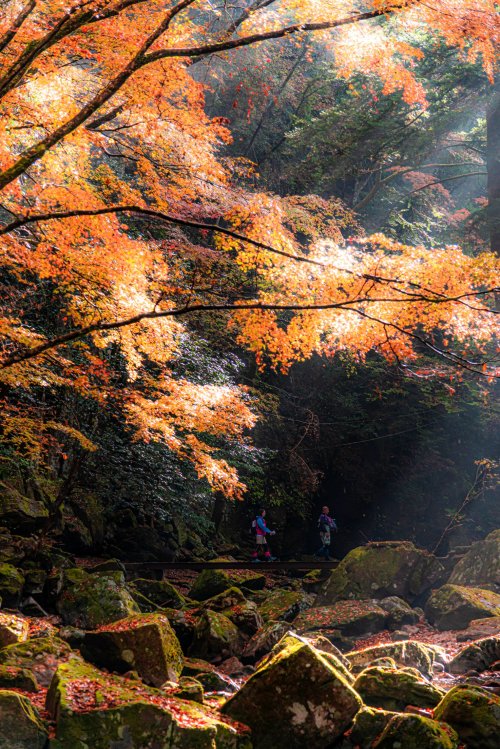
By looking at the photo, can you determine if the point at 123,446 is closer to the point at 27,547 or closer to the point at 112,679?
the point at 27,547

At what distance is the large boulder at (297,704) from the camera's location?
493 cm

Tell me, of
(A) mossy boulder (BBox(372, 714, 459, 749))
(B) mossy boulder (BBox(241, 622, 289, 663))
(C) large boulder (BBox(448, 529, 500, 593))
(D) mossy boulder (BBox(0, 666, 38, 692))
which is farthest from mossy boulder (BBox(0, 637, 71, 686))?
(C) large boulder (BBox(448, 529, 500, 593))

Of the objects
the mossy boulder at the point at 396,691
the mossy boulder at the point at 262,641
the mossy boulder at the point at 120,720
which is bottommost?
the mossy boulder at the point at 120,720

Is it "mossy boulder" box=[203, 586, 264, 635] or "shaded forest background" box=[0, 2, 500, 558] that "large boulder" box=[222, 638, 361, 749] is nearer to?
"mossy boulder" box=[203, 586, 264, 635]

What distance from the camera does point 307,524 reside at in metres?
20.3

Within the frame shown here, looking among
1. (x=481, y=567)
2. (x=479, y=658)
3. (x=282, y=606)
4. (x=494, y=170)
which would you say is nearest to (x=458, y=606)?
(x=481, y=567)

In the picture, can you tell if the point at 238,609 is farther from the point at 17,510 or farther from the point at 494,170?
the point at 494,170

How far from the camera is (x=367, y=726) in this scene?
492 cm

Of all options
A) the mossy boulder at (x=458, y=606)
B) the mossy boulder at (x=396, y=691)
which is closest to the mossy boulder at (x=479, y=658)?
the mossy boulder at (x=396, y=691)

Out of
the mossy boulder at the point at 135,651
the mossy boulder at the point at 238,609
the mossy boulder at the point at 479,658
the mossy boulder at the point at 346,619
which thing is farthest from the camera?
the mossy boulder at the point at 346,619

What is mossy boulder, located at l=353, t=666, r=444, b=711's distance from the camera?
5.46 meters

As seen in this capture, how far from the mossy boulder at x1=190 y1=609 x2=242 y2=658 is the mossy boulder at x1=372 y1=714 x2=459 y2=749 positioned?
12.4 feet

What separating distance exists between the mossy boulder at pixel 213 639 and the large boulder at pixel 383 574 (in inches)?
142

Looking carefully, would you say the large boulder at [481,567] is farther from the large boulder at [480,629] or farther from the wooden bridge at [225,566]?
the wooden bridge at [225,566]
